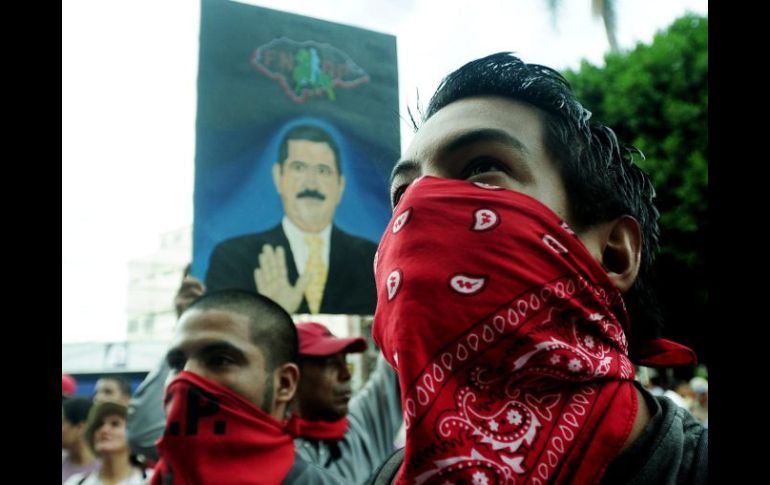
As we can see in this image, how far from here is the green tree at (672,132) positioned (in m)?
1.62

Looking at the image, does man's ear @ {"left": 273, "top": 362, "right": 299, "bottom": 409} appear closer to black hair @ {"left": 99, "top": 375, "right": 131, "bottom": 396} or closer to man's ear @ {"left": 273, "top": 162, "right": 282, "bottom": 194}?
man's ear @ {"left": 273, "top": 162, "right": 282, "bottom": 194}

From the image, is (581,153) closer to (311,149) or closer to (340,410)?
(311,149)

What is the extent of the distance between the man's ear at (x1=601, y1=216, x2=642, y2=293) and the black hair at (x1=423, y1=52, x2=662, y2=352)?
22 millimetres

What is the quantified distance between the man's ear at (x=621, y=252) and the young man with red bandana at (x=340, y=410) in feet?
4.05

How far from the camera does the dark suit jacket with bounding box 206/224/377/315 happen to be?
2170mm

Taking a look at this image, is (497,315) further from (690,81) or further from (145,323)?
(145,323)

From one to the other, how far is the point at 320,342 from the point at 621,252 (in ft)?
4.70

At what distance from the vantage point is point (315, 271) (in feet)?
7.60

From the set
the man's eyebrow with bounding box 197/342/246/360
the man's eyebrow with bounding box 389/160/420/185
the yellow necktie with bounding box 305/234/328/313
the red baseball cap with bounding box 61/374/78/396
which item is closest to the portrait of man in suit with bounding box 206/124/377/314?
the yellow necktie with bounding box 305/234/328/313

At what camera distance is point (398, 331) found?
1.06 meters

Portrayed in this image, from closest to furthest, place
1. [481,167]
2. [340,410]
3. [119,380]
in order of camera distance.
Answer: [481,167]
[340,410]
[119,380]

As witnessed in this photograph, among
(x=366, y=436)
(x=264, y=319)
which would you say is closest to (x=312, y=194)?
(x=264, y=319)

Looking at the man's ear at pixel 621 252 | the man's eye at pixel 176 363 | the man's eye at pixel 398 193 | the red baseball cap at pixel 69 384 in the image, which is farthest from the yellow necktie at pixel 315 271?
the red baseball cap at pixel 69 384

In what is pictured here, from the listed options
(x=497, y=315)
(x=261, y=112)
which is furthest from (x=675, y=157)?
(x=261, y=112)
